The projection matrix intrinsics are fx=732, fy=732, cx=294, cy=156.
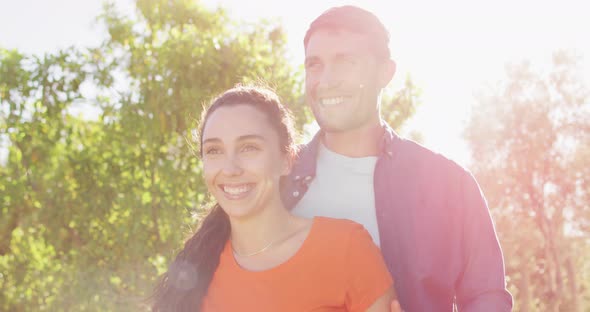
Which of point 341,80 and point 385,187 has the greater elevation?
point 341,80

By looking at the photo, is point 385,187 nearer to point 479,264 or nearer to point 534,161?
point 479,264

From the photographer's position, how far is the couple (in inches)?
126

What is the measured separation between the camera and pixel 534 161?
20406 millimetres

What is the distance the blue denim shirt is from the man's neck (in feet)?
0.24

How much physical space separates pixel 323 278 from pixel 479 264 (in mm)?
990

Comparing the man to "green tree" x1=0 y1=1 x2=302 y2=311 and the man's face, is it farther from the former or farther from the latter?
"green tree" x1=0 y1=1 x2=302 y2=311

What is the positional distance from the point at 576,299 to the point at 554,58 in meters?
7.11

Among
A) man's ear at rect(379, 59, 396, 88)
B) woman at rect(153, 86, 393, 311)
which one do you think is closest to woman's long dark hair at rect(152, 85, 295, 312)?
woman at rect(153, 86, 393, 311)

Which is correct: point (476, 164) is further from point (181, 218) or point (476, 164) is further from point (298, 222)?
point (298, 222)

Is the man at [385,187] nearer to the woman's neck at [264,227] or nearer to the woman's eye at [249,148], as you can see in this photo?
the woman's neck at [264,227]

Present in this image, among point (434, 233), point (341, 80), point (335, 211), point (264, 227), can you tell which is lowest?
point (434, 233)

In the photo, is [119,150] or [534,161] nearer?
[119,150]

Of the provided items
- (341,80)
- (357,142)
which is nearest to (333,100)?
(341,80)

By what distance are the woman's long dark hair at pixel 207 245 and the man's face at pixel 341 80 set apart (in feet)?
1.10
